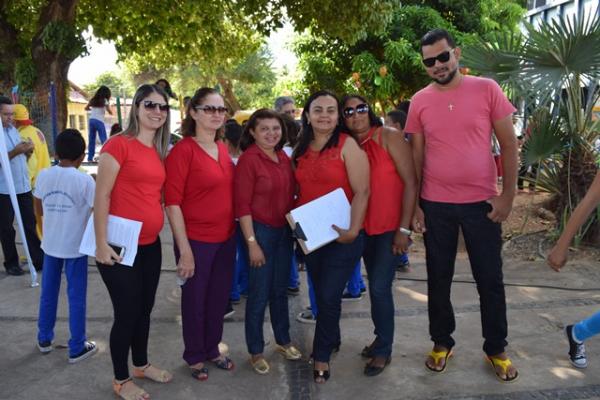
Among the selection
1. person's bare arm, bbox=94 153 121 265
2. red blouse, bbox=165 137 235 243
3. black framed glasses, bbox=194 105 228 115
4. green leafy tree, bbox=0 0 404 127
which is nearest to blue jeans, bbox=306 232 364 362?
red blouse, bbox=165 137 235 243

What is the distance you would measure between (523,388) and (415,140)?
1.61 m

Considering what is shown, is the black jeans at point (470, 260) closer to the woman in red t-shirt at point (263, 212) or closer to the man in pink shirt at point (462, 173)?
the man in pink shirt at point (462, 173)

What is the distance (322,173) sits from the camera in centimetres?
301

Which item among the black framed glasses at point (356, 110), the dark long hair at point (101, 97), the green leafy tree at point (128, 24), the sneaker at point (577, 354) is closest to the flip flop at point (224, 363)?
the black framed glasses at point (356, 110)

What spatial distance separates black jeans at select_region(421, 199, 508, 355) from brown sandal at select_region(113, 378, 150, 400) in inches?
72.1

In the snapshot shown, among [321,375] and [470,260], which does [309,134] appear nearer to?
[470,260]

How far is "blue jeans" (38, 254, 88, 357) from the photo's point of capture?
345 cm

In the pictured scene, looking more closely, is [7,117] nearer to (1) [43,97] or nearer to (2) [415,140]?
(2) [415,140]

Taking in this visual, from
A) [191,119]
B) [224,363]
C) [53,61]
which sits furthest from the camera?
[53,61]

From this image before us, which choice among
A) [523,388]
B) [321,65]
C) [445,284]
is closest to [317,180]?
[445,284]

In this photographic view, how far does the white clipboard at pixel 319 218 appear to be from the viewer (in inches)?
117

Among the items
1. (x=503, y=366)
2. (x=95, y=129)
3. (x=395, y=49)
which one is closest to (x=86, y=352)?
(x=503, y=366)

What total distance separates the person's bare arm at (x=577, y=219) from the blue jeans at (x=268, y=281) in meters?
1.52

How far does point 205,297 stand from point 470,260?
5.42 ft
